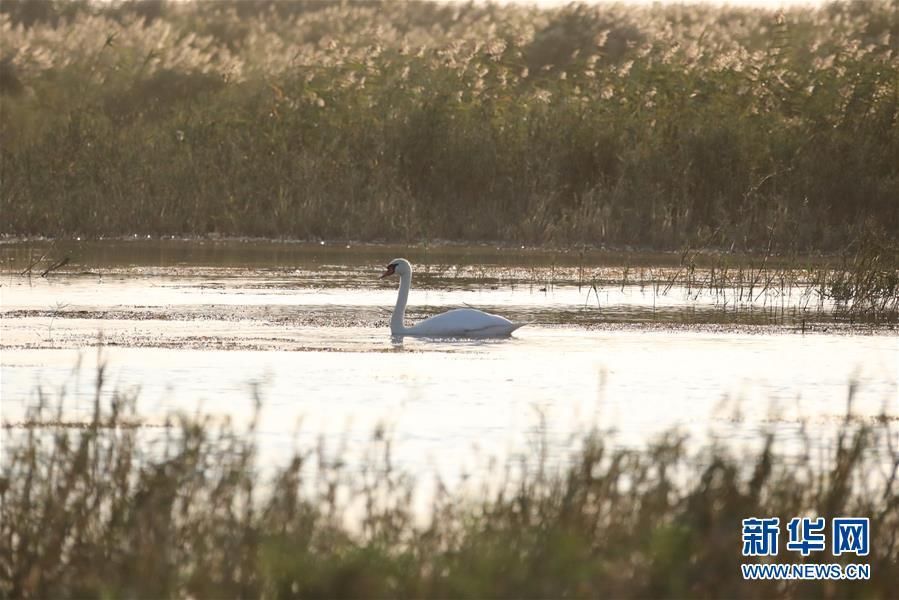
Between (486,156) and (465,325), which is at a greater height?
(486,156)

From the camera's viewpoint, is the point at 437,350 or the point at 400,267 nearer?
the point at 437,350

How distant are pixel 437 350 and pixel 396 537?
755 centimetres

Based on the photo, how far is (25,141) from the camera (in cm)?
2520

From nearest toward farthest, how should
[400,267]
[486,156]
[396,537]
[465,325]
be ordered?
[396,537] → [465,325] → [400,267] → [486,156]

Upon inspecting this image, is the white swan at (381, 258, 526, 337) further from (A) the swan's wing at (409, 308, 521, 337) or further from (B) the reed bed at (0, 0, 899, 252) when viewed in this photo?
(B) the reed bed at (0, 0, 899, 252)

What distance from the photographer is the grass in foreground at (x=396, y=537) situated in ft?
19.5

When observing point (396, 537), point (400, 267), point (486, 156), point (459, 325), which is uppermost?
point (486, 156)

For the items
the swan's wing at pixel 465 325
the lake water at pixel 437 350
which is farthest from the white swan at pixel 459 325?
the lake water at pixel 437 350

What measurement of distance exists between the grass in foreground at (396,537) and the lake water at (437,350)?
742 mm

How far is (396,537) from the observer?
656 cm

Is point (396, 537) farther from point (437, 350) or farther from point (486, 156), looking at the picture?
point (486, 156)

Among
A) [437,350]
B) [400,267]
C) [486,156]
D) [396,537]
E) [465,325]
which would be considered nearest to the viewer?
[396,537]

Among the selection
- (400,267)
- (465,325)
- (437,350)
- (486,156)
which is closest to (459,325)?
(465,325)

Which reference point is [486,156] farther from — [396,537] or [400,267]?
[396,537]
